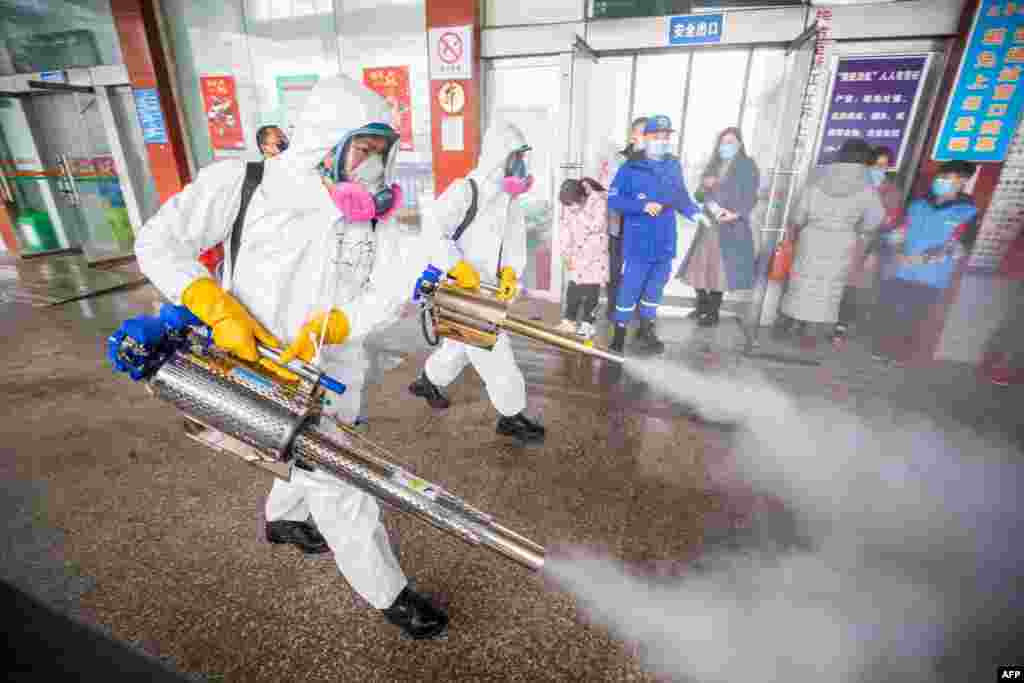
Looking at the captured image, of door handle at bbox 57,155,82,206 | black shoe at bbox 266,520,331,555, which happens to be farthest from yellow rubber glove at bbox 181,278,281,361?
door handle at bbox 57,155,82,206

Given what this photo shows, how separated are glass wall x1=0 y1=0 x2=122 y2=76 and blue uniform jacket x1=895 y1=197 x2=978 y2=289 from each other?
1024cm

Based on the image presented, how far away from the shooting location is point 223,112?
6.75 metres

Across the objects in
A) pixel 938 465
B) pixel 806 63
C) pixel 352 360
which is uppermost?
pixel 806 63

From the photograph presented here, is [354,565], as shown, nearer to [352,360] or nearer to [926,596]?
[352,360]

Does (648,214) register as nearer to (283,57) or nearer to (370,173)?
(370,173)

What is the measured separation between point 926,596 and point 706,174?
4304 mm

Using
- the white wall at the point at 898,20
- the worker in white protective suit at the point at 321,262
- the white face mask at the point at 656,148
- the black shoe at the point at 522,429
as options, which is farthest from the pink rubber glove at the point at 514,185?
the white wall at the point at 898,20

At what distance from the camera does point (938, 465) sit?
2.89 metres

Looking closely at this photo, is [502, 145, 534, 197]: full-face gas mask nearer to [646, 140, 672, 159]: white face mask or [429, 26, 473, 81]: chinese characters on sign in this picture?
[646, 140, 672, 159]: white face mask

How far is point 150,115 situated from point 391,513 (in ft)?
25.1

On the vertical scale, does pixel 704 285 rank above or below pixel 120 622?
above

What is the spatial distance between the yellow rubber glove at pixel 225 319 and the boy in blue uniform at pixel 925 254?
16.8 ft

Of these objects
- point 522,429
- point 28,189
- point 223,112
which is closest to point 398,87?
point 223,112

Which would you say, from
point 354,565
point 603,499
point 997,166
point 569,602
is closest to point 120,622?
point 354,565
